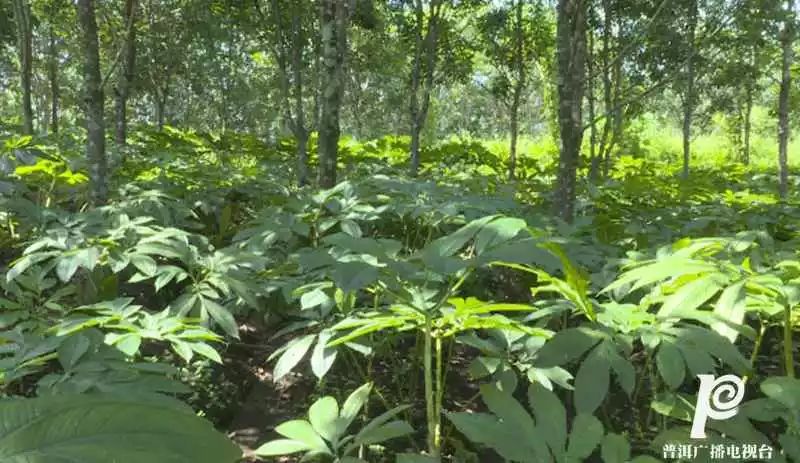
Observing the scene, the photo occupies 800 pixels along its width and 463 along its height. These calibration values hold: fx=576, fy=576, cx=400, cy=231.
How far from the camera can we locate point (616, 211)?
411cm

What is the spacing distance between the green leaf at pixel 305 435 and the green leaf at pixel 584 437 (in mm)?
555

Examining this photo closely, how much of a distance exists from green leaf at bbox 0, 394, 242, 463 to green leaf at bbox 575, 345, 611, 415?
0.91 m

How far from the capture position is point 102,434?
576 mm

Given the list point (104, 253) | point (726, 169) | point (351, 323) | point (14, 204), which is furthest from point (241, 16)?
point (726, 169)

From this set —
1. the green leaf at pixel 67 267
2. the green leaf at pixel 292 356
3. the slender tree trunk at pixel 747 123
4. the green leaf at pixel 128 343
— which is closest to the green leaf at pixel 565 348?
the green leaf at pixel 292 356

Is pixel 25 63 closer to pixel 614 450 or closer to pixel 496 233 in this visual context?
pixel 496 233

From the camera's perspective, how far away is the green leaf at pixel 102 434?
552 mm

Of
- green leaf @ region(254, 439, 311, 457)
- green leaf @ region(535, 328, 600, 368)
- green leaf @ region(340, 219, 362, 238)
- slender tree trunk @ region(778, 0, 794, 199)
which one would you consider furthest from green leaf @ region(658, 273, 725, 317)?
slender tree trunk @ region(778, 0, 794, 199)

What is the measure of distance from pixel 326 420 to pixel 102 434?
3.01ft

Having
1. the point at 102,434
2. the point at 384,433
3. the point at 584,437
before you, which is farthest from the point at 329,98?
the point at 102,434

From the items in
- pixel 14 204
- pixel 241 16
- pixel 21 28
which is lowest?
pixel 14 204

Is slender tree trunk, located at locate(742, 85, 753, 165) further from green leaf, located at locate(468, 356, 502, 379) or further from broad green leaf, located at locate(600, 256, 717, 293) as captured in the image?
green leaf, located at locate(468, 356, 502, 379)

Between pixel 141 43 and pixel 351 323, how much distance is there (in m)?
13.0

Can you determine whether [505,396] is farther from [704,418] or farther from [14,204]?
[14,204]
